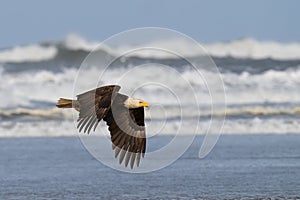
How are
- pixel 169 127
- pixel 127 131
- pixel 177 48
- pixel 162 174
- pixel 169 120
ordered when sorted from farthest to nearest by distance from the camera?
pixel 177 48
pixel 169 120
pixel 169 127
pixel 162 174
pixel 127 131

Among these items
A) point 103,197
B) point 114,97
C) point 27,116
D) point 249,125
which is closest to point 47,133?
point 27,116

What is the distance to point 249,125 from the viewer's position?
2125cm

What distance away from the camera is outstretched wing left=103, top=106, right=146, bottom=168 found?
12180 millimetres

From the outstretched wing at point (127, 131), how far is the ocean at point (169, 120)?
4.02 ft

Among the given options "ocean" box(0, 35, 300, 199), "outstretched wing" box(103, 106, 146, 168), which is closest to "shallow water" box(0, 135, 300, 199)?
"ocean" box(0, 35, 300, 199)

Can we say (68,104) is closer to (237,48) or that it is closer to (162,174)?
(162,174)

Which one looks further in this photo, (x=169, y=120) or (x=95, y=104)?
(x=169, y=120)

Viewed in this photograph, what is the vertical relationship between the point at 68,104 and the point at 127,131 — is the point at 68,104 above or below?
above

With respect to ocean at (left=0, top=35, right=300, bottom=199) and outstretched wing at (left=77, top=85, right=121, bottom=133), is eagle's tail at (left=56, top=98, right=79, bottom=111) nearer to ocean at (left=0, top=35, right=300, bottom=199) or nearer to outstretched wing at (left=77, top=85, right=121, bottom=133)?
outstretched wing at (left=77, top=85, right=121, bottom=133)

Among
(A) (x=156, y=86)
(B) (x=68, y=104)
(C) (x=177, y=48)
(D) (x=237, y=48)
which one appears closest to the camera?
(B) (x=68, y=104)

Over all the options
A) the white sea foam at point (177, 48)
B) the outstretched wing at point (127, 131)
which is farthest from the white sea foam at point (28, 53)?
the outstretched wing at point (127, 131)

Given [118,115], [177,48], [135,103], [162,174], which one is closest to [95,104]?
[135,103]

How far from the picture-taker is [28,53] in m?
34.1

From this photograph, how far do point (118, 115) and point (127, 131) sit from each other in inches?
9.0
